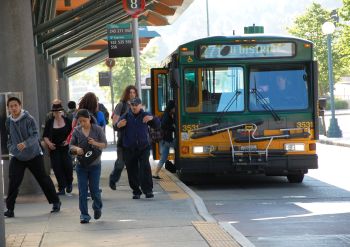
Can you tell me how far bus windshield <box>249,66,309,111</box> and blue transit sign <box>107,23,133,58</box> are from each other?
3557 millimetres

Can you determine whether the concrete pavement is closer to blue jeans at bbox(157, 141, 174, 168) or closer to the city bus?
the city bus

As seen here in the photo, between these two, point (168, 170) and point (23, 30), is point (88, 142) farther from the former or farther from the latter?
point (168, 170)

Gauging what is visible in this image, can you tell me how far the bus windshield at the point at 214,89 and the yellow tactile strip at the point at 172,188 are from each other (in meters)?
1.42

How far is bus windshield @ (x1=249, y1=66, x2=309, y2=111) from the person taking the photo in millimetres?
15172

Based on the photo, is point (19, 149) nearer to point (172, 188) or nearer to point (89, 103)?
point (89, 103)

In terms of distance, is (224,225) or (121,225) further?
(121,225)

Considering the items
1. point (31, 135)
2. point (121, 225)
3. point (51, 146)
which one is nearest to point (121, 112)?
point (51, 146)

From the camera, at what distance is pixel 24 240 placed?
30.3ft

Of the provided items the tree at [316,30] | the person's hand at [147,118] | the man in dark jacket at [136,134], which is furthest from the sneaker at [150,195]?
the tree at [316,30]

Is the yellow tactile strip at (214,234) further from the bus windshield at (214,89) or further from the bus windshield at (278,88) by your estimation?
the bus windshield at (278,88)

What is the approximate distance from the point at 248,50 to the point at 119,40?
3570 millimetres

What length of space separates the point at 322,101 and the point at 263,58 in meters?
1.34

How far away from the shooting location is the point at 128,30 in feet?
59.4

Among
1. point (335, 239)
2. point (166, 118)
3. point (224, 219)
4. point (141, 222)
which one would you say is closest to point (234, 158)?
point (166, 118)
